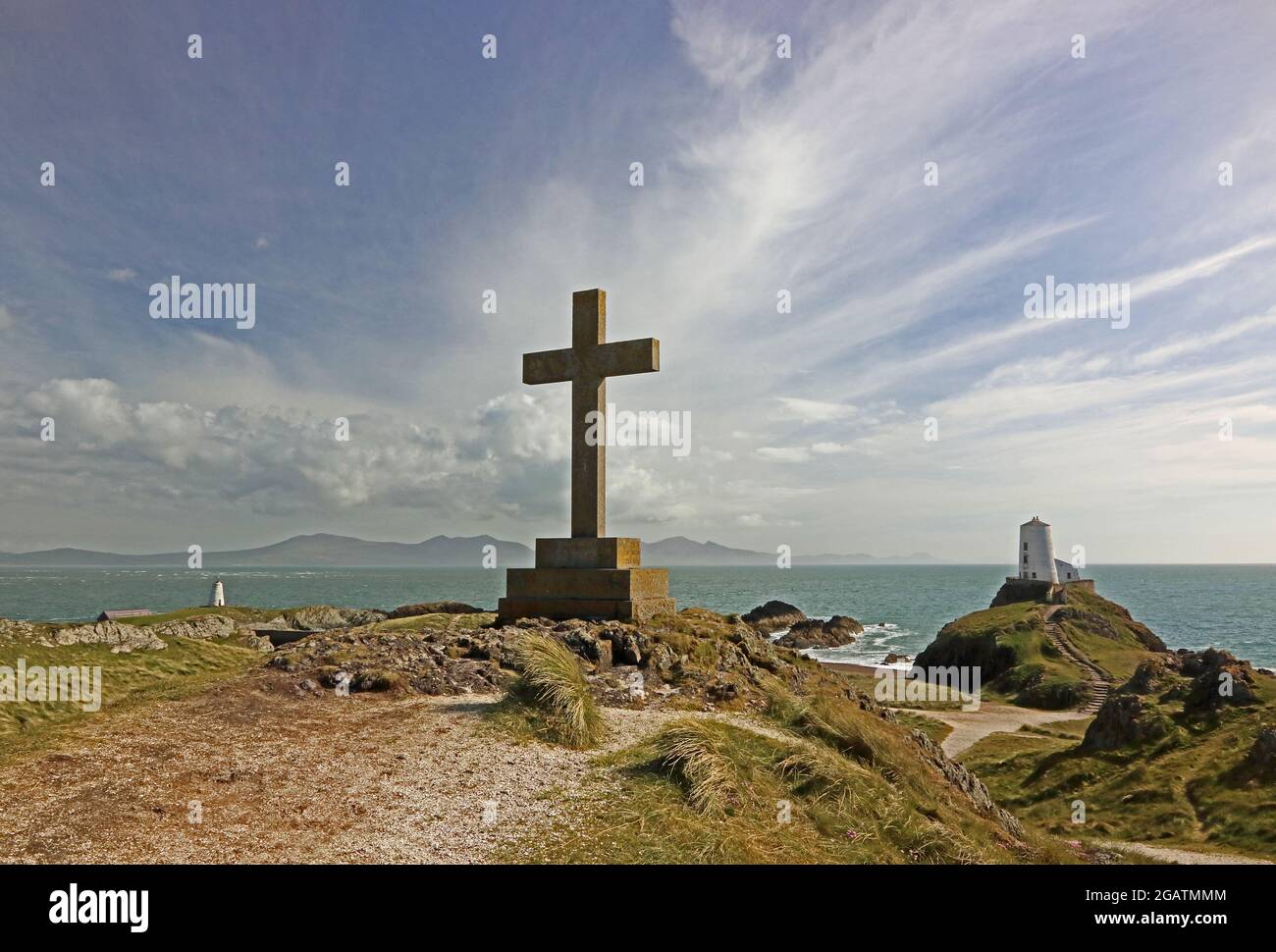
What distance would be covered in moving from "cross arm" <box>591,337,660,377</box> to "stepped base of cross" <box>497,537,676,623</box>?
3067 mm

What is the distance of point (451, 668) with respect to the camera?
31.4ft

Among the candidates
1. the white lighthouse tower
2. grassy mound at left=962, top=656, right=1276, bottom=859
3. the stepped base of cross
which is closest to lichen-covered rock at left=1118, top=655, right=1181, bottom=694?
grassy mound at left=962, top=656, right=1276, bottom=859

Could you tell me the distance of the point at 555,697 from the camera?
25.7 ft

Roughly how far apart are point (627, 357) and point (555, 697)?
7.12 m

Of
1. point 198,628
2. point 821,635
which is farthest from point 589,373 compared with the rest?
point 821,635

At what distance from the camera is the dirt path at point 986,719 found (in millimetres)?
31669

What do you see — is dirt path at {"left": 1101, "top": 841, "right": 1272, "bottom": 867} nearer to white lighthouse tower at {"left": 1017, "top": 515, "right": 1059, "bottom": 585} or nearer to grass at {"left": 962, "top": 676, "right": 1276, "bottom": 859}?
grass at {"left": 962, "top": 676, "right": 1276, "bottom": 859}

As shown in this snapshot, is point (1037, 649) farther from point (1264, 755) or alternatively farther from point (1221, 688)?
point (1264, 755)

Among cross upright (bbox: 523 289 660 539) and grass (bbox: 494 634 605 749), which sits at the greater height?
cross upright (bbox: 523 289 660 539)

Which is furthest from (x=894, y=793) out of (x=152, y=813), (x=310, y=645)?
(x=310, y=645)

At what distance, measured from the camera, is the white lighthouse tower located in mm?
70062

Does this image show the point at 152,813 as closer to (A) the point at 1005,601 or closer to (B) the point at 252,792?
(B) the point at 252,792

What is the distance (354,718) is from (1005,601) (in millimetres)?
74656
